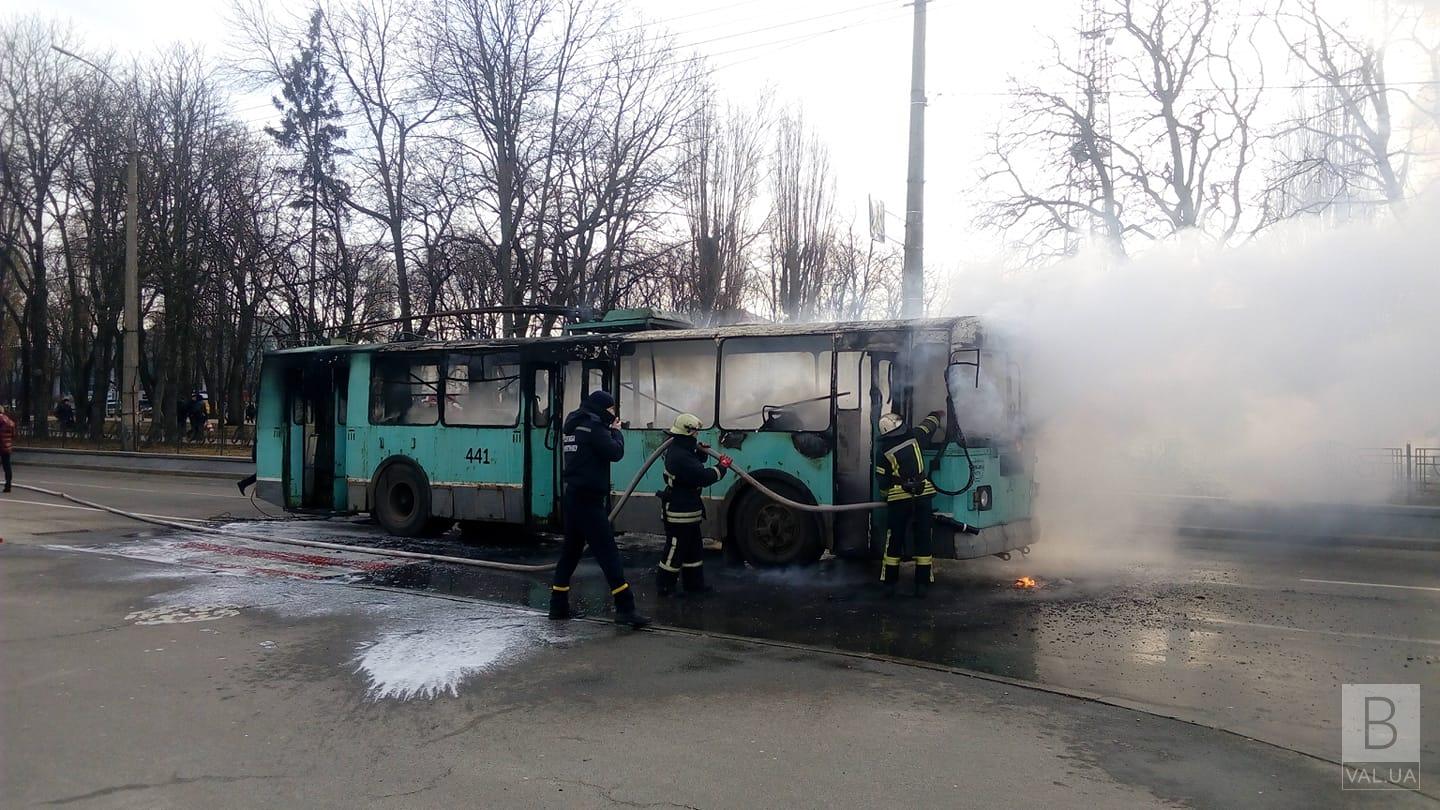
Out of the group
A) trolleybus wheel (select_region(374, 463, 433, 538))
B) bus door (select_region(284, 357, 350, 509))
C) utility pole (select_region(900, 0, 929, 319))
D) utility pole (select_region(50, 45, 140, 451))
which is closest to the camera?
trolleybus wheel (select_region(374, 463, 433, 538))

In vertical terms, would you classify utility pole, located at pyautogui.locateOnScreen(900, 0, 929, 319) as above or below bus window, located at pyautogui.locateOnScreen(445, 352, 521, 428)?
above

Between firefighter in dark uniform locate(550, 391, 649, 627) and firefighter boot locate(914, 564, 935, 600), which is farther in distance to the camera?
firefighter boot locate(914, 564, 935, 600)

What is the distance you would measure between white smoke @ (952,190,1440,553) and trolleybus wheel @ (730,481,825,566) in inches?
102

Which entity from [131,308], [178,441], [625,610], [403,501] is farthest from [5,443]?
[625,610]

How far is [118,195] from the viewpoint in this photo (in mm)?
34156

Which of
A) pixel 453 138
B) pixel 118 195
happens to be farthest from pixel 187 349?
pixel 453 138

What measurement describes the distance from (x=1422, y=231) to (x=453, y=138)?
70.4ft

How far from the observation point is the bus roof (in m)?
9.30

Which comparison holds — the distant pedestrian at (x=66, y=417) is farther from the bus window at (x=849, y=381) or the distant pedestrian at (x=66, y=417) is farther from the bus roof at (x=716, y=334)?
the bus window at (x=849, y=381)

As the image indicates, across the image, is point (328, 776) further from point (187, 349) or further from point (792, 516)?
point (187, 349)

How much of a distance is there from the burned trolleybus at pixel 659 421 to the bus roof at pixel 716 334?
24mm

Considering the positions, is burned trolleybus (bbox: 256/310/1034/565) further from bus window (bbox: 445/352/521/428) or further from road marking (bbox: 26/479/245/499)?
road marking (bbox: 26/479/245/499)

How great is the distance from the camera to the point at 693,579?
917 centimetres

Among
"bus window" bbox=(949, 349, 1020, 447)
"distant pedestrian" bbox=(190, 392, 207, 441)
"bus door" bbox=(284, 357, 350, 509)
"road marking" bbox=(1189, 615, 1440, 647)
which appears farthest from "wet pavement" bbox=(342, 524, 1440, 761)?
"distant pedestrian" bbox=(190, 392, 207, 441)
